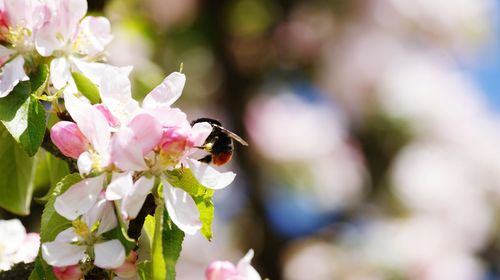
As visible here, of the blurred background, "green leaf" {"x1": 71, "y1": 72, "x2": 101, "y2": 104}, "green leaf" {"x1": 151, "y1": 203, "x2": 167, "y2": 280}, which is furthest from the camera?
the blurred background

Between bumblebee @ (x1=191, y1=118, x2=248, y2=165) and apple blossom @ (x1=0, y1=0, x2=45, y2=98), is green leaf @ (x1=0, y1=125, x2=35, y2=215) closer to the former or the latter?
apple blossom @ (x1=0, y1=0, x2=45, y2=98)

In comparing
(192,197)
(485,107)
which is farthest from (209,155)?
(485,107)

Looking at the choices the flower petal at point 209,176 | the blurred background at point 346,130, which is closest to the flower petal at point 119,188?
the flower petal at point 209,176

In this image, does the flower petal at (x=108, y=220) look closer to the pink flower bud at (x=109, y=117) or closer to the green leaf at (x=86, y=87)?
the pink flower bud at (x=109, y=117)

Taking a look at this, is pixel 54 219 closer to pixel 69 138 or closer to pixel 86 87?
pixel 69 138

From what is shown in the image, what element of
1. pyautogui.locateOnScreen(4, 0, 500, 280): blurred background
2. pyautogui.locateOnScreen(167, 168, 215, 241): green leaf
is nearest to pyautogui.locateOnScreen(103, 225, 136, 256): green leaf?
pyautogui.locateOnScreen(167, 168, 215, 241): green leaf

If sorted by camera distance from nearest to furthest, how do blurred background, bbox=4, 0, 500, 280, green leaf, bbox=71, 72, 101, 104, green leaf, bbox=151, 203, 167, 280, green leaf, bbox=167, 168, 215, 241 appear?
green leaf, bbox=151, 203, 167, 280, green leaf, bbox=167, 168, 215, 241, green leaf, bbox=71, 72, 101, 104, blurred background, bbox=4, 0, 500, 280

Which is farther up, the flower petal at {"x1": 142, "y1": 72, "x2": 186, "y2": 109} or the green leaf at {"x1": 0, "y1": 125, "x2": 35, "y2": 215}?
the flower petal at {"x1": 142, "y1": 72, "x2": 186, "y2": 109}

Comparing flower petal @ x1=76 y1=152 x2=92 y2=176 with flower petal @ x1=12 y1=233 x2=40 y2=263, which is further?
flower petal @ x1=12 y1=233 x2=40 y2=263
